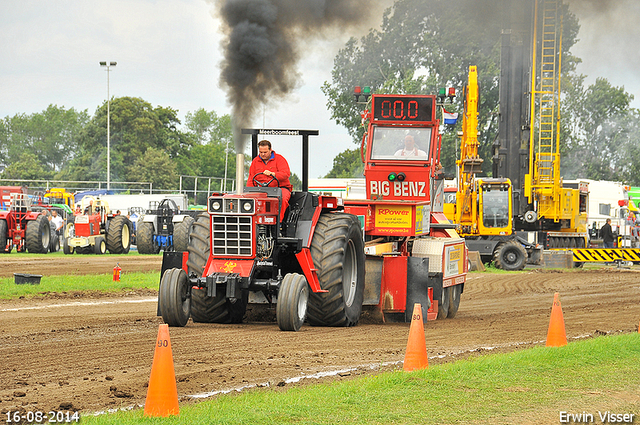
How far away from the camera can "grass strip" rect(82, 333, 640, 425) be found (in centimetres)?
575

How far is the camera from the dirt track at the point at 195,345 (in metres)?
6.70

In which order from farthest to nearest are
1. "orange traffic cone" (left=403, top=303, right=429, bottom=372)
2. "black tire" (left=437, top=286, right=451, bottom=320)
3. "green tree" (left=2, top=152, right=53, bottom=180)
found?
1. "green tree" (left=2, top=152, right=53, bottom=180)
2. "black tire" (left=437, top=286, right=451, bottom=320)
3. "orange traffic cone" (left=403, top=303, right=429, bottom=372)

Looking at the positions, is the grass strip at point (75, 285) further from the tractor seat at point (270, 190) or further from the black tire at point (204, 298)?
the tractor seat at point (270, 190)

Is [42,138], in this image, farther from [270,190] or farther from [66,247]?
[270,190]

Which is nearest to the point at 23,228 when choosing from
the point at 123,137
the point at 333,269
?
the point at 333,269

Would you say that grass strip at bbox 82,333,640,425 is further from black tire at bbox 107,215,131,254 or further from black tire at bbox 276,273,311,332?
black tire at bbox 107,215,131,254

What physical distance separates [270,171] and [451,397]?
5.05 m

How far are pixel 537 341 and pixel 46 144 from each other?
89.5m

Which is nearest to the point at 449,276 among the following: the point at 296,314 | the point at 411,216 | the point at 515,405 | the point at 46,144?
the point at 411,216

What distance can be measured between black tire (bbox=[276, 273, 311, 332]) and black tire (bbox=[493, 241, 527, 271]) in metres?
18.2

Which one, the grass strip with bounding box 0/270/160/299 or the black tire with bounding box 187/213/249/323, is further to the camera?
the grass strip with bounding box 0/270/160/299

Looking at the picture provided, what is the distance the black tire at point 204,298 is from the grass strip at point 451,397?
3.81 meters

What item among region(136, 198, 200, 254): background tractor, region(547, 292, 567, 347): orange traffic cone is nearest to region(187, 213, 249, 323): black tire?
region(547, 292, 567, 347): orange traffic cone

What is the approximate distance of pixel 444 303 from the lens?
13.3 metres
